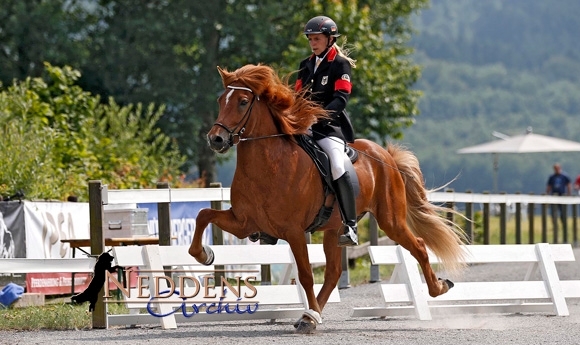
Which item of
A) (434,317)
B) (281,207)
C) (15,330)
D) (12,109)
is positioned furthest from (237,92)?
(12,109)

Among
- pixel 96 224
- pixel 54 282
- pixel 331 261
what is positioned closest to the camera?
pixel 96 224

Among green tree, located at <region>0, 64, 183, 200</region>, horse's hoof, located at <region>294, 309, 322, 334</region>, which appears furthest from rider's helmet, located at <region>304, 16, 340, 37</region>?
green tree, located at <region>0, 64, 183, 200</region>

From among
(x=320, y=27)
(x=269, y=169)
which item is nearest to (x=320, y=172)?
(x=269, y=169)

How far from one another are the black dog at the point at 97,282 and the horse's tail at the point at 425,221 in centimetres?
317

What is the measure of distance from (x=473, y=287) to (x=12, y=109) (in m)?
11.0

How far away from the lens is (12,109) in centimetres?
2069

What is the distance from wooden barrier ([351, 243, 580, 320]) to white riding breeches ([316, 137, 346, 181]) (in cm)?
163

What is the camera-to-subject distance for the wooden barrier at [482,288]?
11672 mm

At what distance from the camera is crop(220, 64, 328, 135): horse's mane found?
10.0m

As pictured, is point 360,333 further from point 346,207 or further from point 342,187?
point 342,187

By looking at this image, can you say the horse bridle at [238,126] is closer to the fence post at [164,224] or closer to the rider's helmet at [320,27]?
the rider's helmet at [320,27]

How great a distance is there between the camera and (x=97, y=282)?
1041 cm

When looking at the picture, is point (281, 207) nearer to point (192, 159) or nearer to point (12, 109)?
point (12, 109)

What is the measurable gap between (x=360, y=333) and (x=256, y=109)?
6.89 feet
